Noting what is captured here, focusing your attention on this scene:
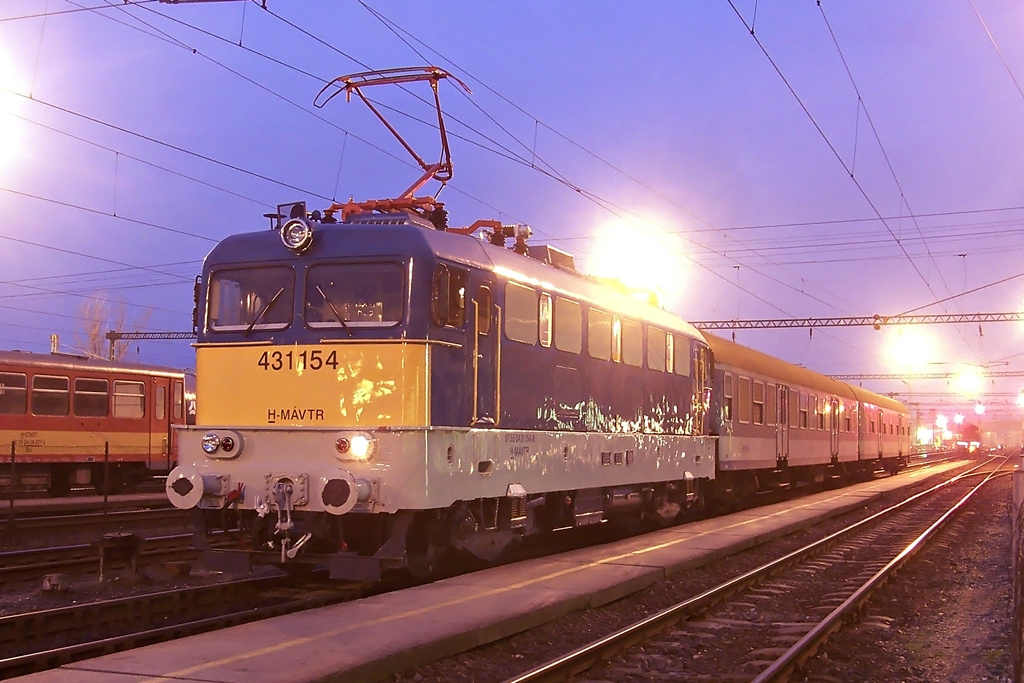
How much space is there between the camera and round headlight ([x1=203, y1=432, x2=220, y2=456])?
10352mm

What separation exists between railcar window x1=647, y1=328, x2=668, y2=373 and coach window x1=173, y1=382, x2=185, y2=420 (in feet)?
50.3

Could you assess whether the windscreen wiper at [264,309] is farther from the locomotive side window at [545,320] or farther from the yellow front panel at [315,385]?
the locomotive side window at [545,320]

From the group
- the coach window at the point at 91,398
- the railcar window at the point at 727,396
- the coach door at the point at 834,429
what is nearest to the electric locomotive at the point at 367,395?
the railcar window at the point at 727,396

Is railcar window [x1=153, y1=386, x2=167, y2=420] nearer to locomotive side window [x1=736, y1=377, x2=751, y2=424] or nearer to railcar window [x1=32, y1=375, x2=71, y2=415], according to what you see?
railcar window [x1=32, y1=375, x2=71, y2=415]

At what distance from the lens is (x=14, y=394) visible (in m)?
22.8

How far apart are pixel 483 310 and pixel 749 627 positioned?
4222mm

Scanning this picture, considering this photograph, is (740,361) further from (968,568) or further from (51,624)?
(51,624)

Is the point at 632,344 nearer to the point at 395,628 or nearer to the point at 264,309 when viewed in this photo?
the point at 264,309

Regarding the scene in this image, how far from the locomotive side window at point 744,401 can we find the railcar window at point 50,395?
1522cm

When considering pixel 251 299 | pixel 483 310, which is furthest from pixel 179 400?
pixel 483 310

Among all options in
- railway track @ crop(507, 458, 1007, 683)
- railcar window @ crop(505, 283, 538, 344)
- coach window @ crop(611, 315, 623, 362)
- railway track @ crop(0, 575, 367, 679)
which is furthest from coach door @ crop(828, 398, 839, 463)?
railway track @ crop(0, 575, 367, 679)

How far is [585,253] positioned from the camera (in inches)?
1453

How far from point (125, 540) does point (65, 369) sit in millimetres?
13445

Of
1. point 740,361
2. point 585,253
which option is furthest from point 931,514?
point 585,253
